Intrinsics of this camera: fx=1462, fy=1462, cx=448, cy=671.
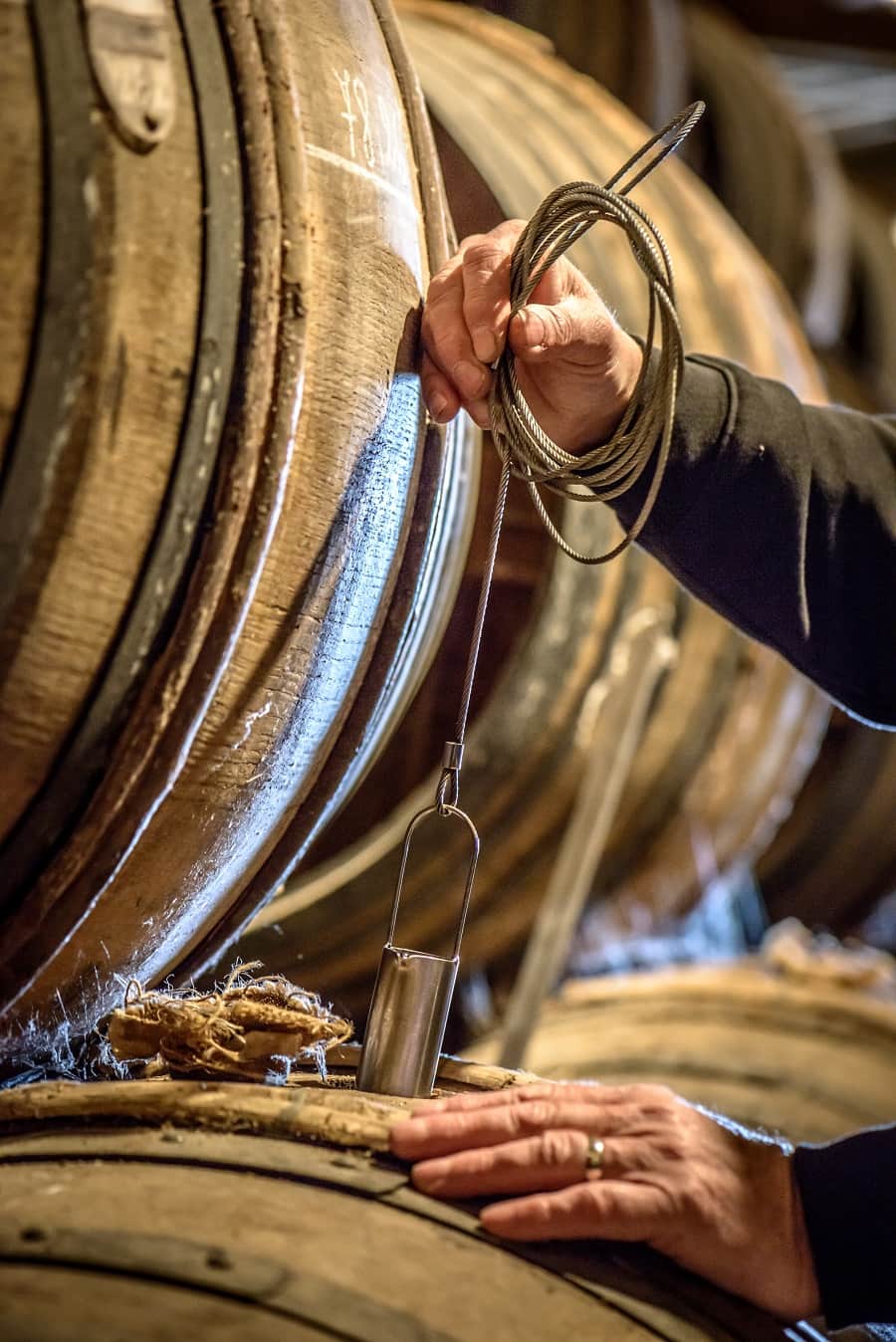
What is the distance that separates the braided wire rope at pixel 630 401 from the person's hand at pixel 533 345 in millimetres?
15

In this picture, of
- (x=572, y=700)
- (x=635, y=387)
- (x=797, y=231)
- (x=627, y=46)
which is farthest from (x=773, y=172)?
(x=635, y=387)

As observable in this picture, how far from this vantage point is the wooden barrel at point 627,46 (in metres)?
3.62

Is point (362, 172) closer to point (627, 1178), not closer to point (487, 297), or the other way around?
point (487, 297)

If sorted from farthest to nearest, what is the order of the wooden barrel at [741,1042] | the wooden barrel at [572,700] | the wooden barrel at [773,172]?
the wooden barrel at [773,172] → the wooden barrel at [741,1042] → the wooden barrel at [572,700]

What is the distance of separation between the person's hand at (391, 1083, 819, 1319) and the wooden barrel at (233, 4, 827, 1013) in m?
0.83

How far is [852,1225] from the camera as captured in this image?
113 cm

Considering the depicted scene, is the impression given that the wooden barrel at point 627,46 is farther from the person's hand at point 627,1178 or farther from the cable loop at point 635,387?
the person's hand at point 627,1178

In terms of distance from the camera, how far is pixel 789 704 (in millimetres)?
2787

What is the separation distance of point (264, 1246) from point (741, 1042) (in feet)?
5.77

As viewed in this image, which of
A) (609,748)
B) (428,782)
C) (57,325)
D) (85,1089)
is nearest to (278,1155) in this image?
(85,1089)

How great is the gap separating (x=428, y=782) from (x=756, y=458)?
36.0 inches

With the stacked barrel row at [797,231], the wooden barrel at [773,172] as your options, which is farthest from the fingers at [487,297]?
the wooden barrel at [773,172]

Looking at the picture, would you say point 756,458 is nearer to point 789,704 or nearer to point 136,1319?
point 136,1319

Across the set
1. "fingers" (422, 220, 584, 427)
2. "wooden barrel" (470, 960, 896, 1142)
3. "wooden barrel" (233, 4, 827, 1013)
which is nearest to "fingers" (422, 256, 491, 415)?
"fingers" (422, 220, 584, 427)
